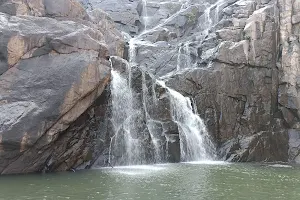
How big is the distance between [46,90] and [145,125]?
8.34 m

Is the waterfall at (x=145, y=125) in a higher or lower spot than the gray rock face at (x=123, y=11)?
lower

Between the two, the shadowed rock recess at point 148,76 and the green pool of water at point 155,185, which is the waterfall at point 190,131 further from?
the green pool of water at point 155,185

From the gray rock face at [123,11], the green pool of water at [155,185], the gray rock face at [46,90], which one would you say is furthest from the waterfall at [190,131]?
the gray rock face at [123,11]

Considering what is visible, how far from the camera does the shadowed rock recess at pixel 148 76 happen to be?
788 inches

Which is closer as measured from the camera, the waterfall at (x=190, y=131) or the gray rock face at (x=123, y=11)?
the waterfall at (x=190, y=131)

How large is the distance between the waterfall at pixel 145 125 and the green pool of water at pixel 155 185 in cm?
278

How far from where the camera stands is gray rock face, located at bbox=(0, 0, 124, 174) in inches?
755

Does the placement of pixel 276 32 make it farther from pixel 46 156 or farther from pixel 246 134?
pixel 46 156

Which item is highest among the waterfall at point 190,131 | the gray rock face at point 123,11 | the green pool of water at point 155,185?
the gray rock face at point 123,11

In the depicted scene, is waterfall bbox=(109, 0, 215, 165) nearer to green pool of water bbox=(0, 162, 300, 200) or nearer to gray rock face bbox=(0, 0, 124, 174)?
gray rock face bbox=(0, 0, 124, 174)

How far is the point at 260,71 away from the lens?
104ft

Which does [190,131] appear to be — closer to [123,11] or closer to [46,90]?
[46,90]

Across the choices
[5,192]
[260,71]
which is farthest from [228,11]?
[5,192]

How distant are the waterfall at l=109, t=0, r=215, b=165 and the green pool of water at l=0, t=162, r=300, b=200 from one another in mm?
2785
